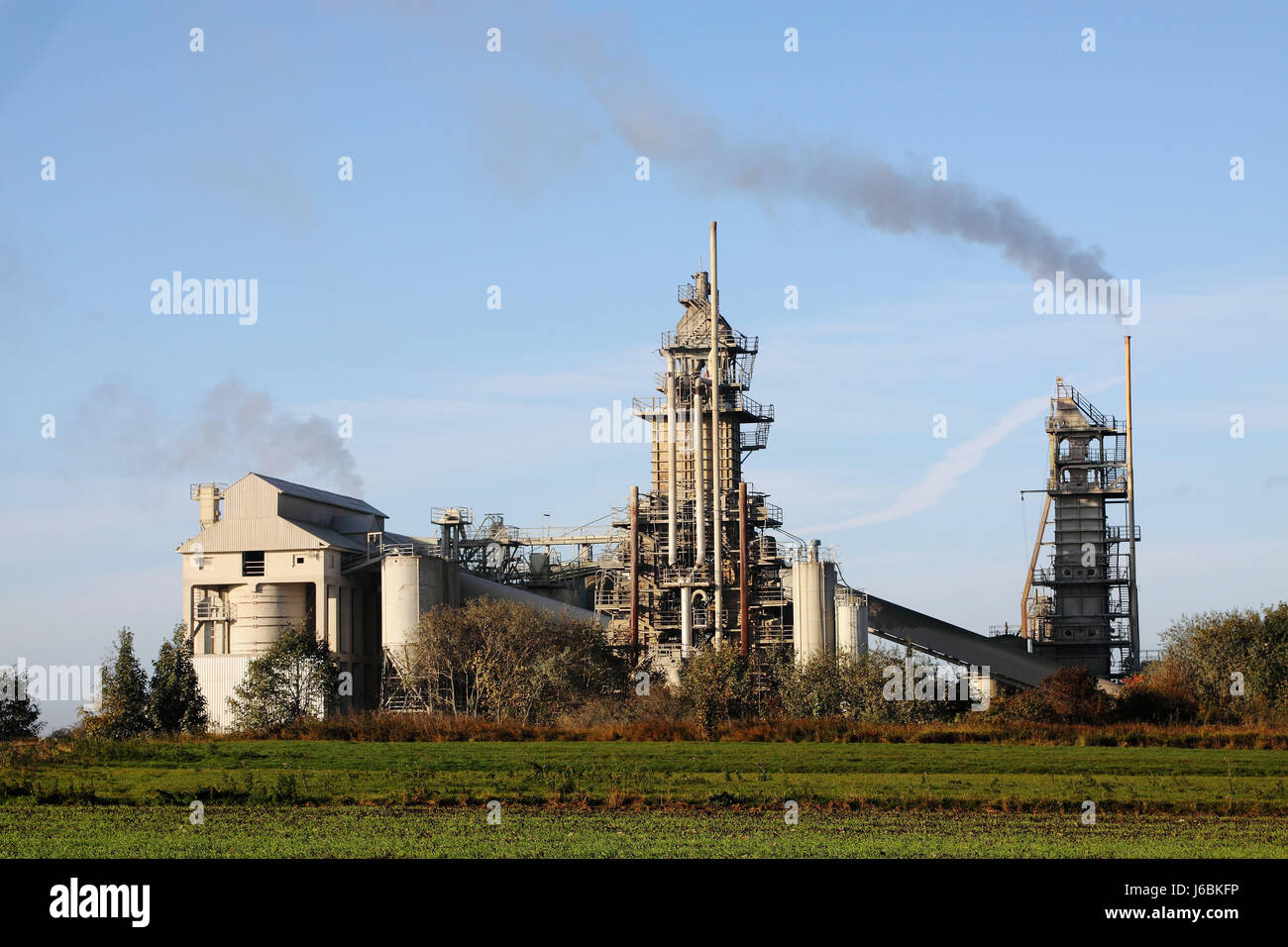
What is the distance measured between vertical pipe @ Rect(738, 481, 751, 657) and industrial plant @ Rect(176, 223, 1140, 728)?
0.11 metres

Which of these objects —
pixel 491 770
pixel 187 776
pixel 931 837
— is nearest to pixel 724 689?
pixel 491 770

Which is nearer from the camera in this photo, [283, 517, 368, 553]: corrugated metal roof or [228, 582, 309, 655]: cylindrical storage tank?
[228, 582, 309, 655]: cylindrical storage tank

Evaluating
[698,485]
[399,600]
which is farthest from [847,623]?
[399,600]

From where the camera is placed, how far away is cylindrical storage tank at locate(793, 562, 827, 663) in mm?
68750

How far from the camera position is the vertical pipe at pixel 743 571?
6944 centimetres

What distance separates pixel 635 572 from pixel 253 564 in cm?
1703

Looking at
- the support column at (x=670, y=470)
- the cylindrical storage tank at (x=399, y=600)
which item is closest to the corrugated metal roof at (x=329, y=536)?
the cylindrical storage tank at (x=399, y=600)

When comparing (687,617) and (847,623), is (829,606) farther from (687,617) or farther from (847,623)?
(687,617)

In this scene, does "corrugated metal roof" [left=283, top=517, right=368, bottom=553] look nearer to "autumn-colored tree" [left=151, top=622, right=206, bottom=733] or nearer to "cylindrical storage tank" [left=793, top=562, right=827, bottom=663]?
"autumn-colored tree" [left=151, top=622, right=206, bottom=733]

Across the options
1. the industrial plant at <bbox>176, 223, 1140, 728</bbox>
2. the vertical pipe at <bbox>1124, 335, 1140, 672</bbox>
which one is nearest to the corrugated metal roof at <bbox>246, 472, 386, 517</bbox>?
the industrial plant at <bbox>176, 223, 1140, 728</bbox>

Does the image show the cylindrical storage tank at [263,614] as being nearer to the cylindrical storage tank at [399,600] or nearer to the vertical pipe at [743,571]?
the cylindrical storage tank at [399,600]

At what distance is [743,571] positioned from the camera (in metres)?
71.1
